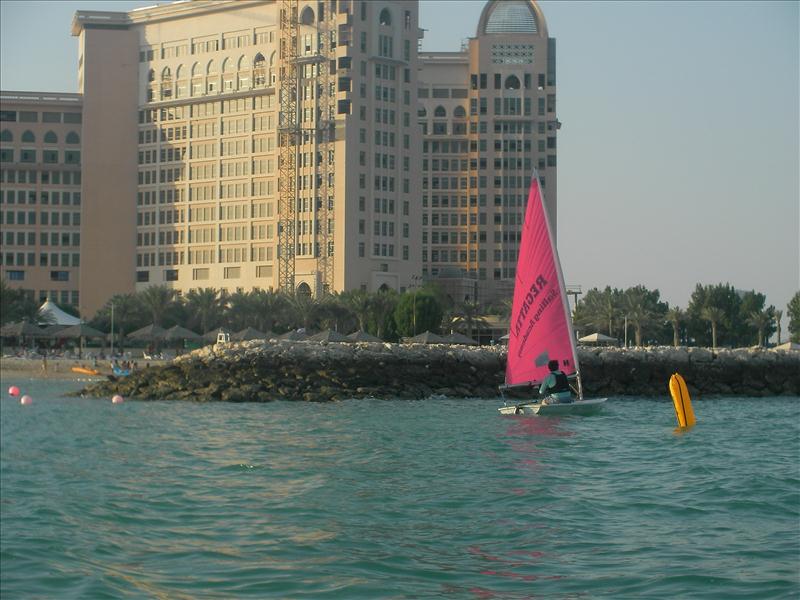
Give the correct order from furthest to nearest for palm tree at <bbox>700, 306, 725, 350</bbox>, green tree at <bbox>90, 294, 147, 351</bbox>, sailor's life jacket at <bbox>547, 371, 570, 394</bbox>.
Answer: green tree at <bbox>90, 294, 147, 351</bbox>
palm tree at <bbox>700, 306, 725, 350</bbox>
sailor's life jacket at <bbox>547, 371, 570, 394</bbox>

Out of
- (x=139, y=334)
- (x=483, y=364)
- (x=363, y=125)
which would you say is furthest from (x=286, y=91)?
(x=483, y=364)

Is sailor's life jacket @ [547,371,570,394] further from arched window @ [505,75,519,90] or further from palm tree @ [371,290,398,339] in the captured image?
arched window @ [505,75,519,90]

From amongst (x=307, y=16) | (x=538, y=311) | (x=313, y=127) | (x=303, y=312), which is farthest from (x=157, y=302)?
(x=538, y=311)

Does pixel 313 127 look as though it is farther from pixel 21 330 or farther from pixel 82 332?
pixel 21 330

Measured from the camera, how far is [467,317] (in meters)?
106

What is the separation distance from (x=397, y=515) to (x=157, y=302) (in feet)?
308

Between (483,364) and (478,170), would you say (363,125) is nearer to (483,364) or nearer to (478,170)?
(478,170)

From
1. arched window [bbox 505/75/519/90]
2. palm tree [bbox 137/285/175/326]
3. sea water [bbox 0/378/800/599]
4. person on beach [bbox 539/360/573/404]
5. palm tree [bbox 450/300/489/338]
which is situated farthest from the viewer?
arched window [bbox 505/75/519/90]

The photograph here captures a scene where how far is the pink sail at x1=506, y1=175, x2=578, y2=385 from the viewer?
38250mm

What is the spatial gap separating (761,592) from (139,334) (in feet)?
267

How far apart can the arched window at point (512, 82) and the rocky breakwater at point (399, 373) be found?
86984 mm

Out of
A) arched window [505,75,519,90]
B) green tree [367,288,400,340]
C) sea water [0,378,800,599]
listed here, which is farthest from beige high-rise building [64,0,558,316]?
sea water [0,378,800,599]

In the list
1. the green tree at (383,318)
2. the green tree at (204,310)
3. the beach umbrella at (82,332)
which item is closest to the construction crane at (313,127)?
the green tree at (204,310)

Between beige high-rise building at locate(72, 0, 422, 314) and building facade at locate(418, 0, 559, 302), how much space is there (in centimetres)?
2244
